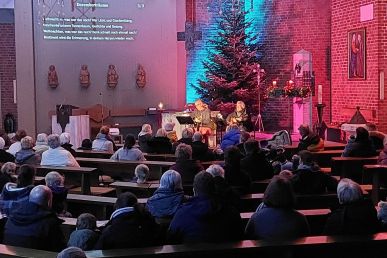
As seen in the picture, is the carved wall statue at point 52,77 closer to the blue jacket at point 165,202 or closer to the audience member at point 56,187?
the audience member at point 56,187

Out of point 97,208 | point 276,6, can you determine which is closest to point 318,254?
point 97,208

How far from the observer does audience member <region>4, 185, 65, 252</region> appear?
4.68 metres

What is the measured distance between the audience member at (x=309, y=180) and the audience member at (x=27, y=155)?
3.64m

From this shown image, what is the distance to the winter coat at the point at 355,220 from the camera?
4.50 m

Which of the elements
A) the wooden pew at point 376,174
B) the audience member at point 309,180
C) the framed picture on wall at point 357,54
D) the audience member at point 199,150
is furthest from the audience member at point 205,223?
the framed picture on wall at point 357,54

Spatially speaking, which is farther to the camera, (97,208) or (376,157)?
(376,157)

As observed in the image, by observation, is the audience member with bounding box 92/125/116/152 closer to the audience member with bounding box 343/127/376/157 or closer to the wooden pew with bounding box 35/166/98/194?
the wooden pew with bounding box 35/166/98/194

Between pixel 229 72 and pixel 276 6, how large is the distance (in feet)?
7.62

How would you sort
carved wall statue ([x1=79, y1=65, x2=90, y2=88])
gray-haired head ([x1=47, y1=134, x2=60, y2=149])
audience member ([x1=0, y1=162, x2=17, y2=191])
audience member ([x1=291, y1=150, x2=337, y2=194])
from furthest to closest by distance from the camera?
carved wall statue ([x1=79, y1=65, x2=90, y2=88])
gray-haired head ([x1=47, y1=134, x2=60, y2=149])
audience member ([x1=0, y1=162, x2=17, y2=191])
audience member ([x1=291, y1=150, x2=337, y2=194])

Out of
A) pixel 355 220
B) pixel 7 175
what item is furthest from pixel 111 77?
pixel 355 220

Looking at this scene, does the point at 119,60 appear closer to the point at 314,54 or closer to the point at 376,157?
the point at 314,54

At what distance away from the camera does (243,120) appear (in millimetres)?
13531

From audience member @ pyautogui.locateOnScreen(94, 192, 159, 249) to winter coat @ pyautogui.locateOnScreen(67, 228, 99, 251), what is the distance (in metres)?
0.08

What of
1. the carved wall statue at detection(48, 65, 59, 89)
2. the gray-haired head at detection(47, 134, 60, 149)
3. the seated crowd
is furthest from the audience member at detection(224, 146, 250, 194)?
the carved wall statue at detection(48, 65, 59, 89)
